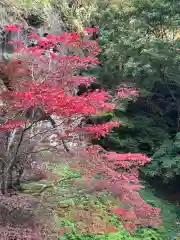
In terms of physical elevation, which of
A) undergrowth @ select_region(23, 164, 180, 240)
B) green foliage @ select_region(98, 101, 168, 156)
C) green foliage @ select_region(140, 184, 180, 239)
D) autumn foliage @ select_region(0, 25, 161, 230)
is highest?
autumn foliage @ select_region(0, 25, 161, 230)

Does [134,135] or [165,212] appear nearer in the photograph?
[165,212]

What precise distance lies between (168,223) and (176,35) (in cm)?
622

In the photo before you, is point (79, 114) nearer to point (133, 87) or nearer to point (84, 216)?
point (84, 216)

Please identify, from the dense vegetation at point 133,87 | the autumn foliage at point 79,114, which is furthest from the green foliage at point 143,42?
the autumn foliage at point 79,114

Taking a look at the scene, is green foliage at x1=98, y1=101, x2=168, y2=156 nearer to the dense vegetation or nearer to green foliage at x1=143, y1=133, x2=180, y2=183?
the dense vegetation

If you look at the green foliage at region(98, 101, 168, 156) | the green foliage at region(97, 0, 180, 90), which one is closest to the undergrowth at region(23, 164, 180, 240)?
the green foliage at region(98, 101, 168, 156)

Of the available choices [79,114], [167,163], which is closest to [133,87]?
[167,163]

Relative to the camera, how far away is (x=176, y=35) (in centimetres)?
1167

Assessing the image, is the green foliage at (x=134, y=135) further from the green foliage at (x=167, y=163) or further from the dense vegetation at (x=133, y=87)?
the green foliage at (x=167, y=163)

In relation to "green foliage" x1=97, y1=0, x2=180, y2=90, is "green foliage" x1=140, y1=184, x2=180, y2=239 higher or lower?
lower

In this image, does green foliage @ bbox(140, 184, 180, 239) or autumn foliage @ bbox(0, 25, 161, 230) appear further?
green foliage @ bbox(140, 184, 180, 239)

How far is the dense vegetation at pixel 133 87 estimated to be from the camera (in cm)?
809

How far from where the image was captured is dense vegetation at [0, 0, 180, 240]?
809cm

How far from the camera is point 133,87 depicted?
11.6 metres
